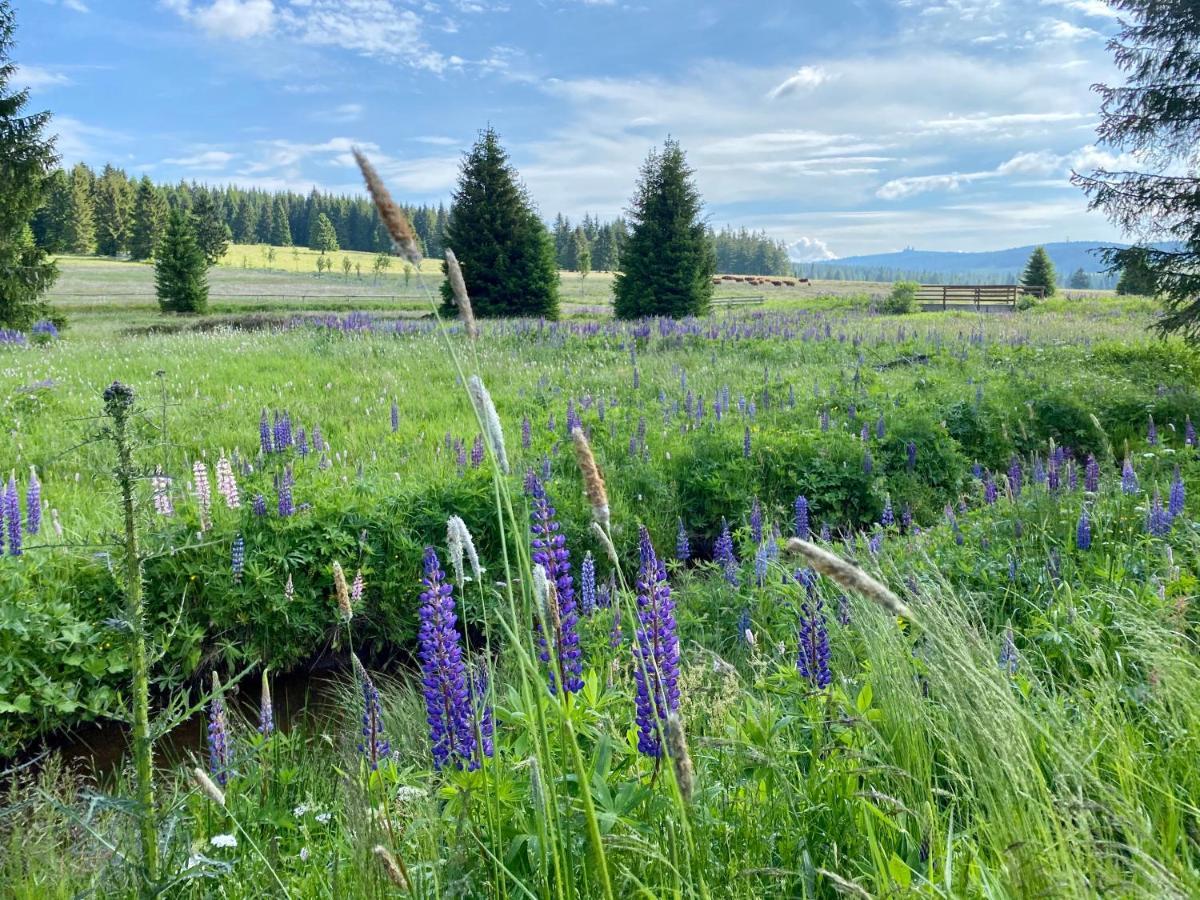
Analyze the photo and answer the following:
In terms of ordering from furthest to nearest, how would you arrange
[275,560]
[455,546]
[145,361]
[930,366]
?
[930,366] → [145,361] → [275,560] → [455,546]

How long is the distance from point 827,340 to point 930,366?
3167 millimetres

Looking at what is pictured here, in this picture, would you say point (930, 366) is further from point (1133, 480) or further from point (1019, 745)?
point (1019, 745)

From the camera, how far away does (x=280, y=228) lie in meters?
127

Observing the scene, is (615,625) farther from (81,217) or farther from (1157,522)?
(81,217)

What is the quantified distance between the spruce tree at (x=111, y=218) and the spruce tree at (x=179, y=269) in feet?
199

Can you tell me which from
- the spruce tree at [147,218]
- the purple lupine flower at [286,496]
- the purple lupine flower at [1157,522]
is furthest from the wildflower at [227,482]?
the spruce tree at [147,218]

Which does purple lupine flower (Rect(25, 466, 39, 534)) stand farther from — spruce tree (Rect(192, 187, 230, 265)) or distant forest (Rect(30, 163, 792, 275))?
spruce tree (Rect(192, 187, 230, 265))

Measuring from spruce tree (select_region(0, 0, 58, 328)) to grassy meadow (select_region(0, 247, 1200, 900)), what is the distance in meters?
10.9

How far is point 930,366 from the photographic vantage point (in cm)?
1381

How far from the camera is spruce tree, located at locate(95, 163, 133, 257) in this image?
90.1 meters

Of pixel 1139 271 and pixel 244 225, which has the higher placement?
pixel 244 225

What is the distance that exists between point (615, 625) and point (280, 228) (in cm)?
13938

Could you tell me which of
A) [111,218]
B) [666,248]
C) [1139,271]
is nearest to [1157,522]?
[1139,271]

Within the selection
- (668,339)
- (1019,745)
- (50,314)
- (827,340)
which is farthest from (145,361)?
(50,314)
